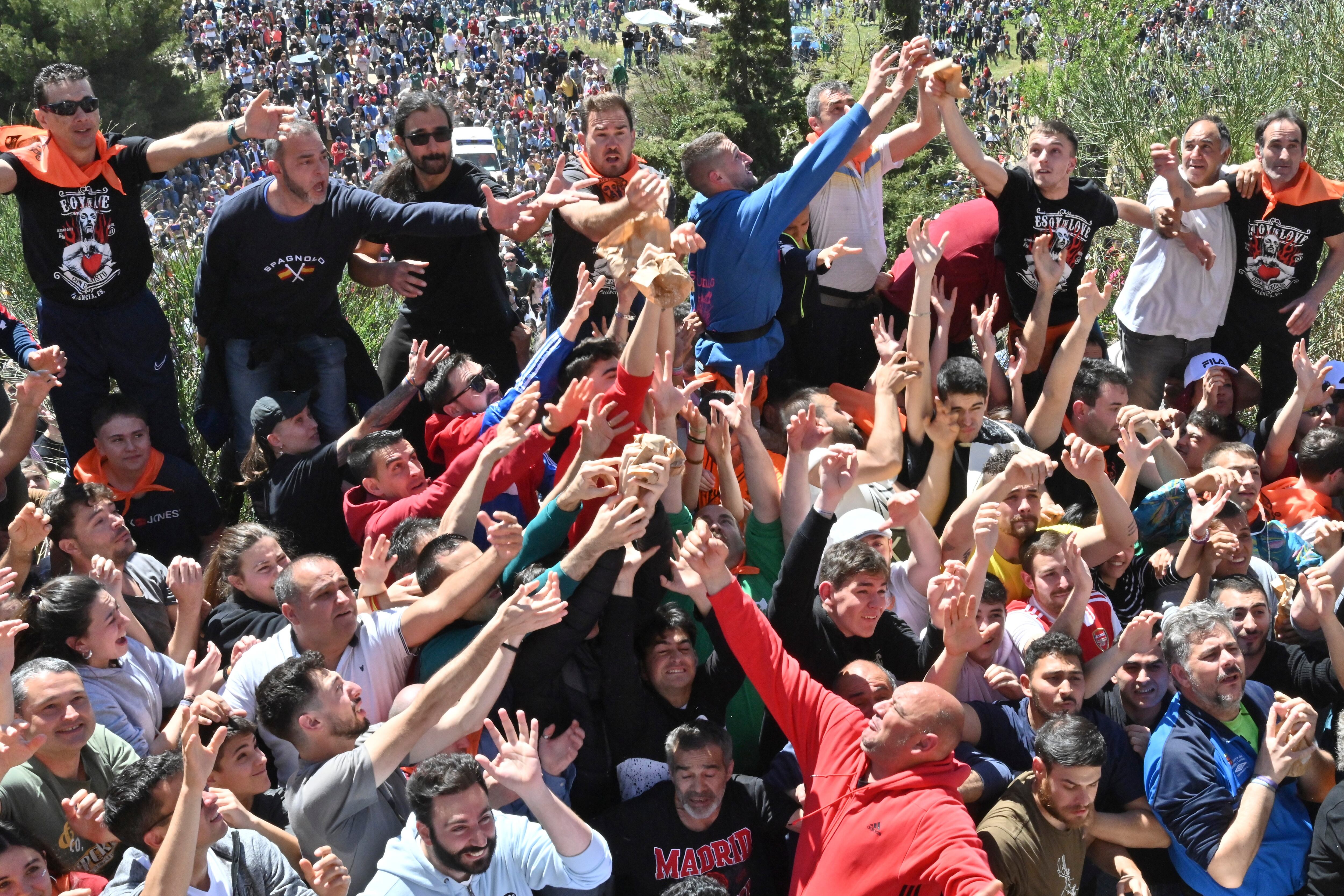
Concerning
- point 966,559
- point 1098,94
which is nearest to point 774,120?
point 1098,94

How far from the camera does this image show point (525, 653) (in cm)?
430

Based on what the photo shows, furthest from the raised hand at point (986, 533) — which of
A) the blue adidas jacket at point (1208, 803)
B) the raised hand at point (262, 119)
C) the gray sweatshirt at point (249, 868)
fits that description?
the raised hand at point (262, 119)

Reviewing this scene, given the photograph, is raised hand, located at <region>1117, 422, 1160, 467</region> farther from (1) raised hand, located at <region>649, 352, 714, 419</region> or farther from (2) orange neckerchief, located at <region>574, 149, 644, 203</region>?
(2) orange neckerchief, located at <region>574, 149, 644, 203</region>

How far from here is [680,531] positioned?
503cm

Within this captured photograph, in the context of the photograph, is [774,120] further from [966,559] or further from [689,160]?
[966,559]

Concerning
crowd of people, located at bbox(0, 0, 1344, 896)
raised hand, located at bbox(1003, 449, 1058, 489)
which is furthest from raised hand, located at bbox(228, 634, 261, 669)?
raised hand, located at bbox(1003, 449, 1058, 489)

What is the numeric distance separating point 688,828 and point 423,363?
2732mm

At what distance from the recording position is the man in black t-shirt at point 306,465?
19.0 ft

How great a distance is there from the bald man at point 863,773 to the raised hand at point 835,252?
8.10 ft

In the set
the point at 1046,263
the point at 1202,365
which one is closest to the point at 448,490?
the point at 1046,263

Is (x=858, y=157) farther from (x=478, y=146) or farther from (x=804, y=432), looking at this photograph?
(x=478, y=146)

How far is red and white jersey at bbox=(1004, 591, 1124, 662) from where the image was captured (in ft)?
16.4

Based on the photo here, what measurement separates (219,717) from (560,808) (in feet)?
3.61

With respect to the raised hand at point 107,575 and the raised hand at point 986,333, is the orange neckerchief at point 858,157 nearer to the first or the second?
the raised hand at point 986,333
